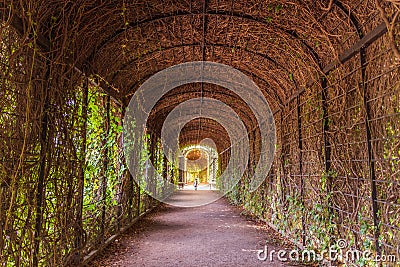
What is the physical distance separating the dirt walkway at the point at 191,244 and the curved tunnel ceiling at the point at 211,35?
2.50 meters

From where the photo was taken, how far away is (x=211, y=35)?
15.2ft

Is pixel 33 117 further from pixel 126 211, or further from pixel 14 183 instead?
pixel 126 211

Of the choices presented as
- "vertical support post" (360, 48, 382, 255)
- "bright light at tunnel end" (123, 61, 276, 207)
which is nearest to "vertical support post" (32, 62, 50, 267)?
"vertical support post" (360, 48, 382, 255)

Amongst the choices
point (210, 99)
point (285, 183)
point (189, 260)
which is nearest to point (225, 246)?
point (189, 260)

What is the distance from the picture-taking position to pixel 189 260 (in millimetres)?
3941

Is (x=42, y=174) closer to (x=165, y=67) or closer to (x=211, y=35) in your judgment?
(x=211, y=35)

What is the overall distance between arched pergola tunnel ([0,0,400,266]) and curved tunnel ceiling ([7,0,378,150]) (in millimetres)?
20

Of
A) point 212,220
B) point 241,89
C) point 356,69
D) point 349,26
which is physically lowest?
point 212,220

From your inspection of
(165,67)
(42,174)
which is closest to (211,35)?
(165,67)

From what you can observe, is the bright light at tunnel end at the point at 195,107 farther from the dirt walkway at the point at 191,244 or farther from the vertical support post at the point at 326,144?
the vertical support post at the point at 326,144

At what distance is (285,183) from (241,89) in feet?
7.90

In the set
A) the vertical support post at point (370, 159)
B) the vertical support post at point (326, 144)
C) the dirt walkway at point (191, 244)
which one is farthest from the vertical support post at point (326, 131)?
the dirt walkway at point (191, 244)

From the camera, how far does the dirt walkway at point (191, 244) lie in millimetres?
3905

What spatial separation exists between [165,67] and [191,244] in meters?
3.18
